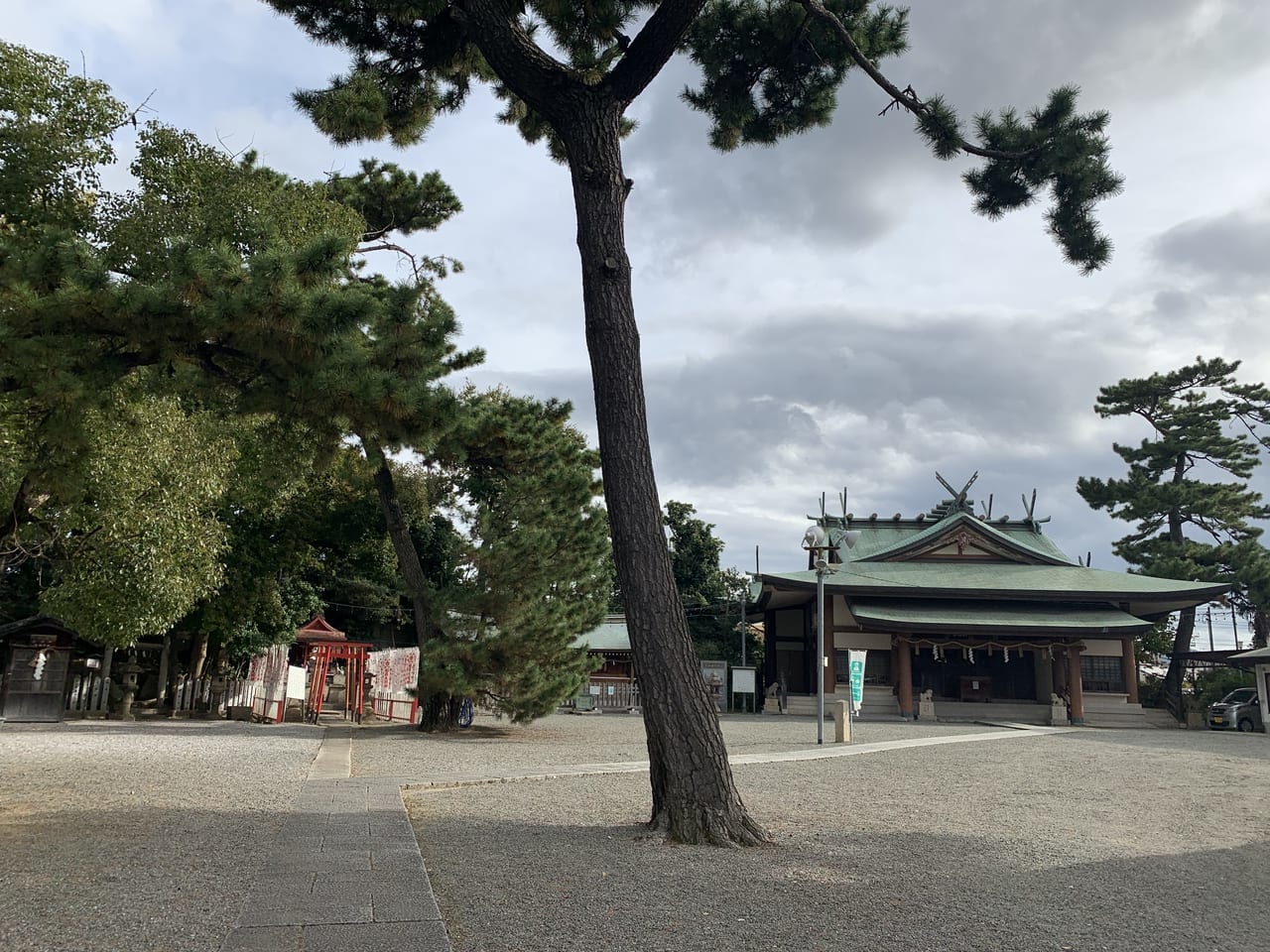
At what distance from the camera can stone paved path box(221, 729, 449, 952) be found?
381 cm

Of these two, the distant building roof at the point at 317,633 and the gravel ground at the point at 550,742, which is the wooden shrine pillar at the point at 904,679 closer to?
the gravel ground at the point at 550,742

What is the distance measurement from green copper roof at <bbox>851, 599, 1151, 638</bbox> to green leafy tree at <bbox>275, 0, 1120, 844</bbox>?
18205 mm

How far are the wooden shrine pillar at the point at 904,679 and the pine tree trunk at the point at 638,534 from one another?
67.1 feet

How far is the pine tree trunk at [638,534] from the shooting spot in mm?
6297

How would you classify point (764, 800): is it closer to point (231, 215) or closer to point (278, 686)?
point (231, 215)

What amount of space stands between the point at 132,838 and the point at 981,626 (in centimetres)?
2323

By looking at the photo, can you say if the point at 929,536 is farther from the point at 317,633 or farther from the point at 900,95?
the point at 900,95

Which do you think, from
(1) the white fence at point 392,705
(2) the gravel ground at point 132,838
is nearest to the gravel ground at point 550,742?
(2) the gravel ground at point 132,838

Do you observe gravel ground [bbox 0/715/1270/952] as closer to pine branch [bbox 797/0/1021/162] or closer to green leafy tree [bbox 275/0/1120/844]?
green leafy tree [bbox 275/0/1120/844]

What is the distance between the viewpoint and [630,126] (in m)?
9.20

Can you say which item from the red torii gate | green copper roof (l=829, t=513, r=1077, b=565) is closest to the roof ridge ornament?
green copper roof (l=829, t=513, r=1077, b=565)

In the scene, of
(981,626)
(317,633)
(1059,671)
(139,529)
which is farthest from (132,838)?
(1059,671)

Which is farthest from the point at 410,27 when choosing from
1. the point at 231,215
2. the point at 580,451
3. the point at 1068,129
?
the point at 580,451

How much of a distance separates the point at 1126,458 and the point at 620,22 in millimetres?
30485
